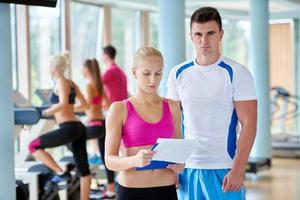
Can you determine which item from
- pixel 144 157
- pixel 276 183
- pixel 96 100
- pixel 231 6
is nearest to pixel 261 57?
pixel 276 183


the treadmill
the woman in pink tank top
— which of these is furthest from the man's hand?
the treadmill

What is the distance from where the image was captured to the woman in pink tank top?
7.61ft

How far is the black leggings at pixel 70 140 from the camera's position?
529cm

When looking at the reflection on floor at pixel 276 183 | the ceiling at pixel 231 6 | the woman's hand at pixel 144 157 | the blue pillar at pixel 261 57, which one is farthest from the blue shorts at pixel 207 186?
the ceiling at pixel 231 6

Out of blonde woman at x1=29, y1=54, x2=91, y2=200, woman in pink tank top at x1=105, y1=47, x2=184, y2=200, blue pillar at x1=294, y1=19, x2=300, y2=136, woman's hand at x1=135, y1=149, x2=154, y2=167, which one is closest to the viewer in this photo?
woman's hand at x1=135, y1=149, x2=154, y2=167

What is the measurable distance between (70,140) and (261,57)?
4333 mm

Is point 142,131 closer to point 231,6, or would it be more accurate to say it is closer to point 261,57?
point 261,57

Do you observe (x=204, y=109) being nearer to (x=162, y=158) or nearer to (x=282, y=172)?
(x=162, y=158)

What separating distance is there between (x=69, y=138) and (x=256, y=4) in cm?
465

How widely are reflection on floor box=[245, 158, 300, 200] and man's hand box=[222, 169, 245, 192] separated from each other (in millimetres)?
3852

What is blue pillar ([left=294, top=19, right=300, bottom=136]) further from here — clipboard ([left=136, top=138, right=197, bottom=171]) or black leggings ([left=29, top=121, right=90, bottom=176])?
clipboard ([left=136, top=138, right=197, bottom=171])

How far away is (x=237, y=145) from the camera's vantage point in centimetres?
256

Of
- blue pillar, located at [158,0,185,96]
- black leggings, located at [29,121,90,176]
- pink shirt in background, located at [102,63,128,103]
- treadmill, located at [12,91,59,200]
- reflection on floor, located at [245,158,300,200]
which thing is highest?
blue pillar, located at [158,0,185,96]

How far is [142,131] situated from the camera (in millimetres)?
2322
